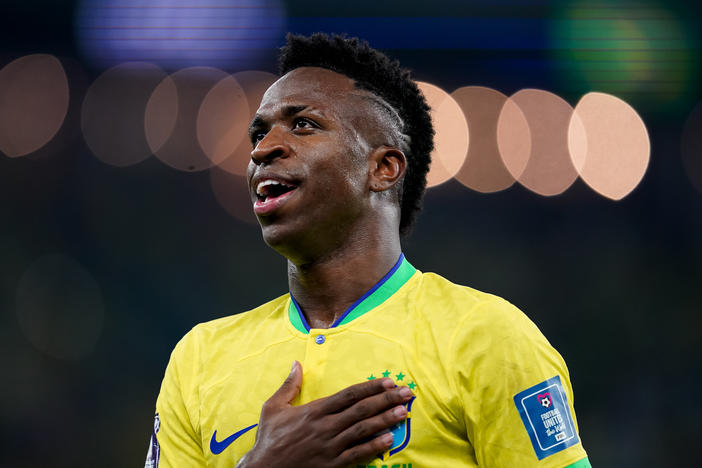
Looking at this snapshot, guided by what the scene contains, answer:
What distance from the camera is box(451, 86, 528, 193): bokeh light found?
11469 millimetres

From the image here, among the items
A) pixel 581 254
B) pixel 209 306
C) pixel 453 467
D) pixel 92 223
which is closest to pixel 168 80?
pixel 92 223

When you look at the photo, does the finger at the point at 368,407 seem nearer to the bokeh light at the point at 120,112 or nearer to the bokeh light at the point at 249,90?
the bokeh light at the point at 249,90

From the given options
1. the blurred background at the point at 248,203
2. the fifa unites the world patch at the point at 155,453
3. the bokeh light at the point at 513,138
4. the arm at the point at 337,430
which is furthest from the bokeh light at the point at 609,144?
the arm at the point at 337,430

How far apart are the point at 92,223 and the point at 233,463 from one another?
906cm

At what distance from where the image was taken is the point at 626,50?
10359 mm

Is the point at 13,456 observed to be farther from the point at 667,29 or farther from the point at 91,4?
the point at 667,29

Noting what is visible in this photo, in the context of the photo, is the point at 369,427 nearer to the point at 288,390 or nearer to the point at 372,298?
the point at 288,390

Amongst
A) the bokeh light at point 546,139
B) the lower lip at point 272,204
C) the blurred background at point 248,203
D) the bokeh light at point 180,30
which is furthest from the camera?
the bokeh light at point 546,139

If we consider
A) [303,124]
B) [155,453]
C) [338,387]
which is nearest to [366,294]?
[338,387]

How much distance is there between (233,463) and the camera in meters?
2.21

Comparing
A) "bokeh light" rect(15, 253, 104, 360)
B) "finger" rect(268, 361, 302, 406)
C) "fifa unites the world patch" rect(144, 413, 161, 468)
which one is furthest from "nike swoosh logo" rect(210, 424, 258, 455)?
"bokeh light" rect(15, 253, 104, 360)

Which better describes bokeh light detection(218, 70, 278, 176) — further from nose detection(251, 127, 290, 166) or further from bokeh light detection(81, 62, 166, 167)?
nose detection(251, 127, 290, 166)

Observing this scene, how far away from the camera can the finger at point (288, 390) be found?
2.16m

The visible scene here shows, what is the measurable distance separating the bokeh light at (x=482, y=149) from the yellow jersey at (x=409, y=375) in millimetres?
9098
